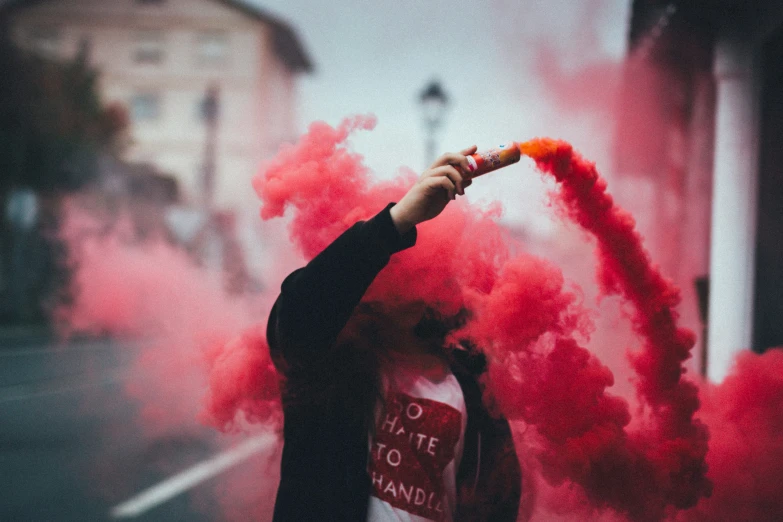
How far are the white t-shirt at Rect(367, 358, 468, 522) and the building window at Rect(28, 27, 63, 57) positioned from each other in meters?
22.1

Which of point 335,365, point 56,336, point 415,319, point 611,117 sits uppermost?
point 611,117

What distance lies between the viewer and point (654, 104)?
20.2 feet

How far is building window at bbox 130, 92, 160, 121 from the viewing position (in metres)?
34.0

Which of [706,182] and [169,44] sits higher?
[169,44]

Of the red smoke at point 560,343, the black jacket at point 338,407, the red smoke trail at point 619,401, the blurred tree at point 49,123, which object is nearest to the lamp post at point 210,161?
the blurred tree at point 49,123

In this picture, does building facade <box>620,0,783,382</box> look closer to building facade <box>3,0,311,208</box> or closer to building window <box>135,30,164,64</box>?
building facade <box>3,0,311,208</box>

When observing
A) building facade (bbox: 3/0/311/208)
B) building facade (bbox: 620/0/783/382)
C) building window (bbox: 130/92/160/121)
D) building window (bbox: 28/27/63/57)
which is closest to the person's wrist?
building facade (bbox: 620/0/783/382)

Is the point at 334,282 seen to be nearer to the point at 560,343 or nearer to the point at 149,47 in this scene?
the point at 560,343

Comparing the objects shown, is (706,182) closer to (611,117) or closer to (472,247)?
(611,117)

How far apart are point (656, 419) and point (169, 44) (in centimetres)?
3503

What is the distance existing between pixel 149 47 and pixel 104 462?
3041cm

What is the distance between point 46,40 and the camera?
21609 mm

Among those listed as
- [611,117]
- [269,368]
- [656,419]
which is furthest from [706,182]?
[269,368]

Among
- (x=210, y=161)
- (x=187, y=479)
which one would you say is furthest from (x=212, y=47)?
(x=187, y=479)
